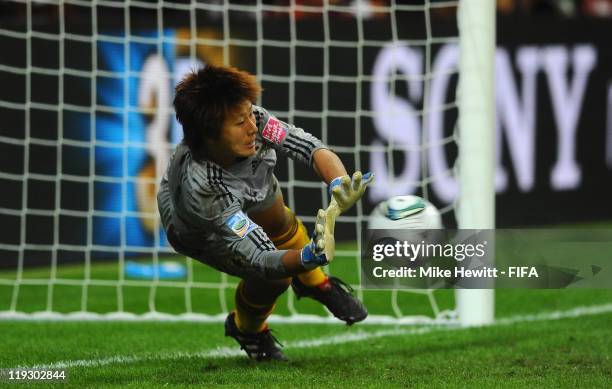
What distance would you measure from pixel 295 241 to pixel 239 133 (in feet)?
3.29

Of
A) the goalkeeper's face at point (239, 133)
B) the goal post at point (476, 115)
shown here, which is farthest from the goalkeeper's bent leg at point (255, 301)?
the goal post at point (476, 115)

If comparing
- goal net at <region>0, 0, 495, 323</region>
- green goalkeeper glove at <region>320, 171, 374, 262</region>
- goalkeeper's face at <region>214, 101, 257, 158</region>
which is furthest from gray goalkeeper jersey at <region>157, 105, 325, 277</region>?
goal net at <region>0, 0, 495, 323</region>

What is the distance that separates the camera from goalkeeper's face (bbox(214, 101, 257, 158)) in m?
4.54

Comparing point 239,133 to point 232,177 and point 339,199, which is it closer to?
point 232,177

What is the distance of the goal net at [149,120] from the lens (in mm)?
8898

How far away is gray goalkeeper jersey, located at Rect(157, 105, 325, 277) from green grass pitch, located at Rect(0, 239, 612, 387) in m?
0.58

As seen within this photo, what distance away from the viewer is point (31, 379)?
16.2 feet

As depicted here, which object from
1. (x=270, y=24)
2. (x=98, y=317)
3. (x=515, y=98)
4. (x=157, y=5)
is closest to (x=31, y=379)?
(x=98, y=317)

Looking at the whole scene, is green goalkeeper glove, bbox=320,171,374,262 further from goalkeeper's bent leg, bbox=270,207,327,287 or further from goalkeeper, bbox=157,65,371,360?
goalkeeper's bent leg, bbox=270,207,327,287

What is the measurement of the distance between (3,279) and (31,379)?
4179 millimetres

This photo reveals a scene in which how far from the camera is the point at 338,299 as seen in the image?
18.4 ft

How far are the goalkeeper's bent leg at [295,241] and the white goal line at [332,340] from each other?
654 millimetres

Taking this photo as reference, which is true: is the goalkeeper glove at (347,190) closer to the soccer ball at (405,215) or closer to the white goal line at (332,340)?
the soccer ball at (405,215)

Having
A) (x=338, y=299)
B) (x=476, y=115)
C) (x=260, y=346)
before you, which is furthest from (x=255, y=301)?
(x=476, y=115)
